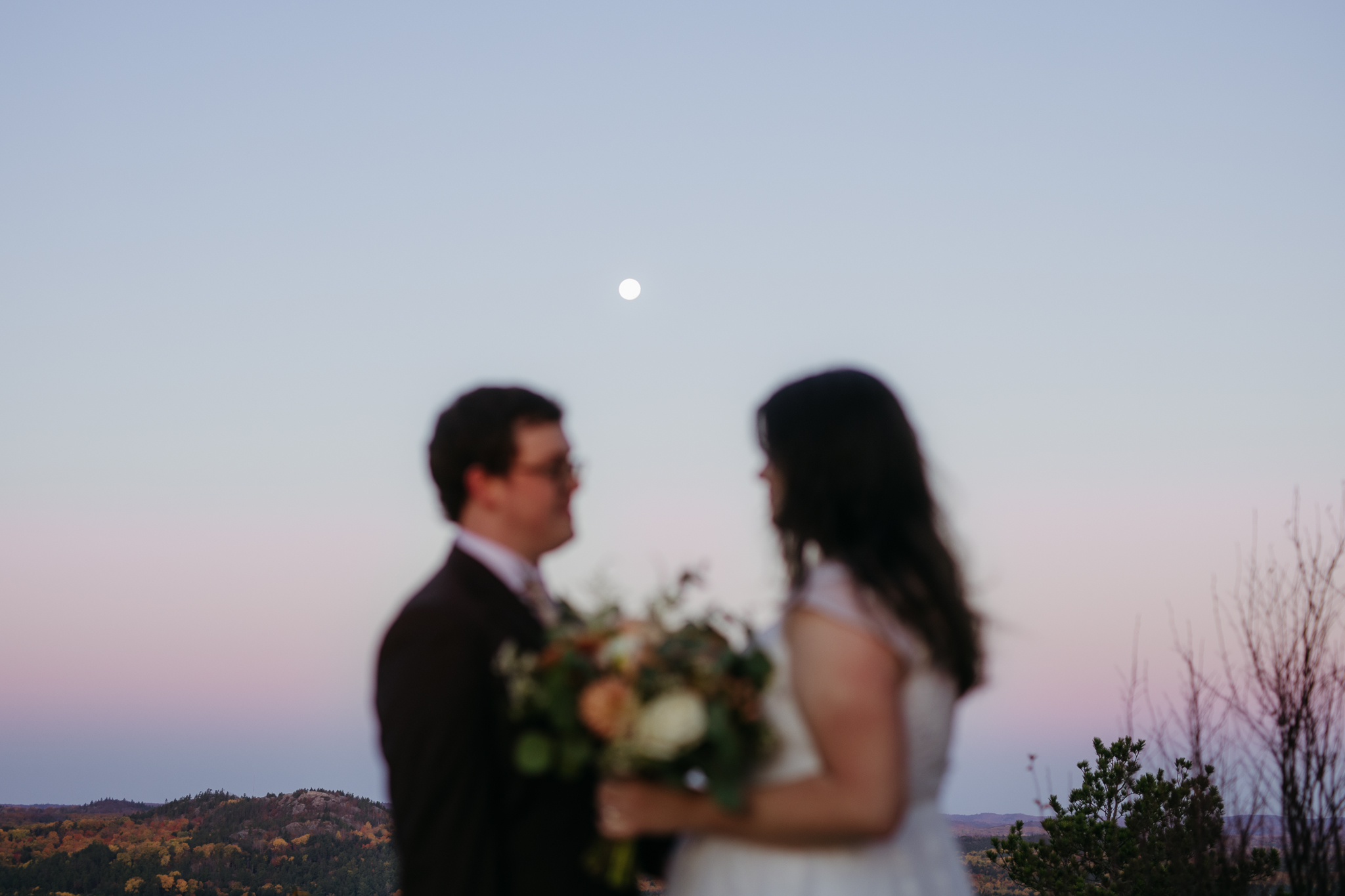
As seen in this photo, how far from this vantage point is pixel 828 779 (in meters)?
2.34

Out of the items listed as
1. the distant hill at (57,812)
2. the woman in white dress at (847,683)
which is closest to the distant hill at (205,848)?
the distant hill at (57,812)

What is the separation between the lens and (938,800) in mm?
2846

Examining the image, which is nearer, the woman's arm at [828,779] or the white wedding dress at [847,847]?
the woman's arm at [828,779]

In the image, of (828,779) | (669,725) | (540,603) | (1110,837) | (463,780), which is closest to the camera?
(669,725)

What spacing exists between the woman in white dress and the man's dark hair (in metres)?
0.67

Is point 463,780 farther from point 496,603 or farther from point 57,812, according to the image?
point 57,812

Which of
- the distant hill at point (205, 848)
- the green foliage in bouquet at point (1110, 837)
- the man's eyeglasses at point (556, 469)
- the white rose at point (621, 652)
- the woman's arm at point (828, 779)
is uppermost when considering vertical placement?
the man's eyeglasses at point (556, 469)

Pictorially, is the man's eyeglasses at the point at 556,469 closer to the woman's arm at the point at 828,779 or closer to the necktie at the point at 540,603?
the necktie at the point at 540,603

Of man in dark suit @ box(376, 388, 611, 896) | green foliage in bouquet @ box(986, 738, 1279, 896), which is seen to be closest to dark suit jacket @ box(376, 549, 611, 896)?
man in dark suit @ box(376, 388, 611, 896)

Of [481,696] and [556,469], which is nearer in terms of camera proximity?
[481,696]

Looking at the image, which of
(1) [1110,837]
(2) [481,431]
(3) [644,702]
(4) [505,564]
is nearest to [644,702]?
(3) [644,702]

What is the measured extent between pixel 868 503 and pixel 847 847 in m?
0.84

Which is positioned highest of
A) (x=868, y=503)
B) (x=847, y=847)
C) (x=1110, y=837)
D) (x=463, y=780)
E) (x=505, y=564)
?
(x=868, y=503)

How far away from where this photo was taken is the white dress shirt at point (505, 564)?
2912 mm
